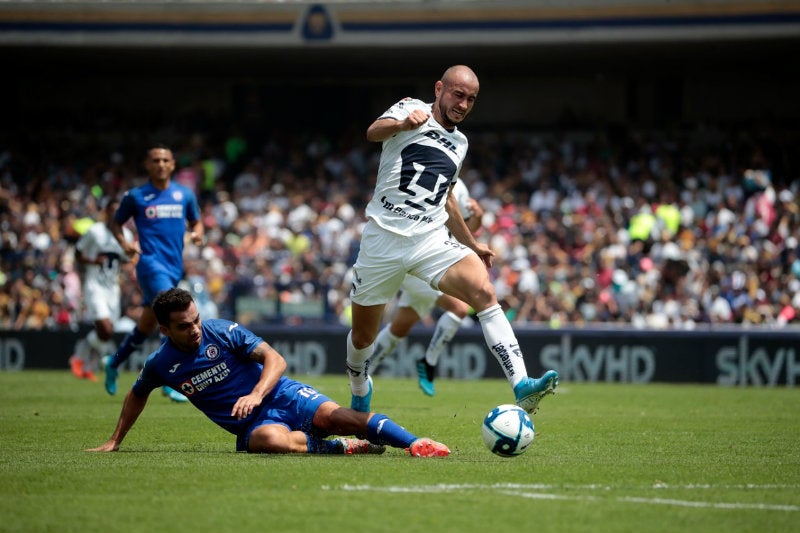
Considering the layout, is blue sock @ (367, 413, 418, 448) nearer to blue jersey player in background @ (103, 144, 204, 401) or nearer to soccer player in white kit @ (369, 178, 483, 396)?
soccer player in white kit @ (369, 178, 483, 396)

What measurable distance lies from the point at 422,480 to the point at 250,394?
1.64m

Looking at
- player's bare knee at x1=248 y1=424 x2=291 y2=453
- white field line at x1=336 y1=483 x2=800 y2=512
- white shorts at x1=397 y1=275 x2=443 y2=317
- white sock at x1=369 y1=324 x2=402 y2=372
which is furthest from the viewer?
white sock at x1=369 y1=324 x2=402 y2=372

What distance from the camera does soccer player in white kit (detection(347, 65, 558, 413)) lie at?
29.7 feet

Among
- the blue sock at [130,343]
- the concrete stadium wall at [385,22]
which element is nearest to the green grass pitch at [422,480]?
the blue sock at [130,343]

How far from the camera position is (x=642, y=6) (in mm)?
27391

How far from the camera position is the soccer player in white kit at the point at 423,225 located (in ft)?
29.7

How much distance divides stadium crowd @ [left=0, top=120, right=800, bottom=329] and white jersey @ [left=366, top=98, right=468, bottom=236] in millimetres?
12751

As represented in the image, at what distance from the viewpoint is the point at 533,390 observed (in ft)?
27.7

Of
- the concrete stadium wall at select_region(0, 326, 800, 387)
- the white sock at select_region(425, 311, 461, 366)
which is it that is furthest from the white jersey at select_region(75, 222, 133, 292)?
the white sock at select_region(425, 311, 461, 366)

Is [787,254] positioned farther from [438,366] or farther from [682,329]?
[438,366]

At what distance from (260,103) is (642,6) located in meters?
11.9

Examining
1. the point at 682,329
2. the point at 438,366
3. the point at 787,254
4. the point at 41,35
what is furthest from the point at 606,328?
the point at 41,35

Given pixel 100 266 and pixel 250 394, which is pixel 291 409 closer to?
pixel 250 394

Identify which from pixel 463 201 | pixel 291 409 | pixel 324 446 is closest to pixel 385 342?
pixel 463 201
